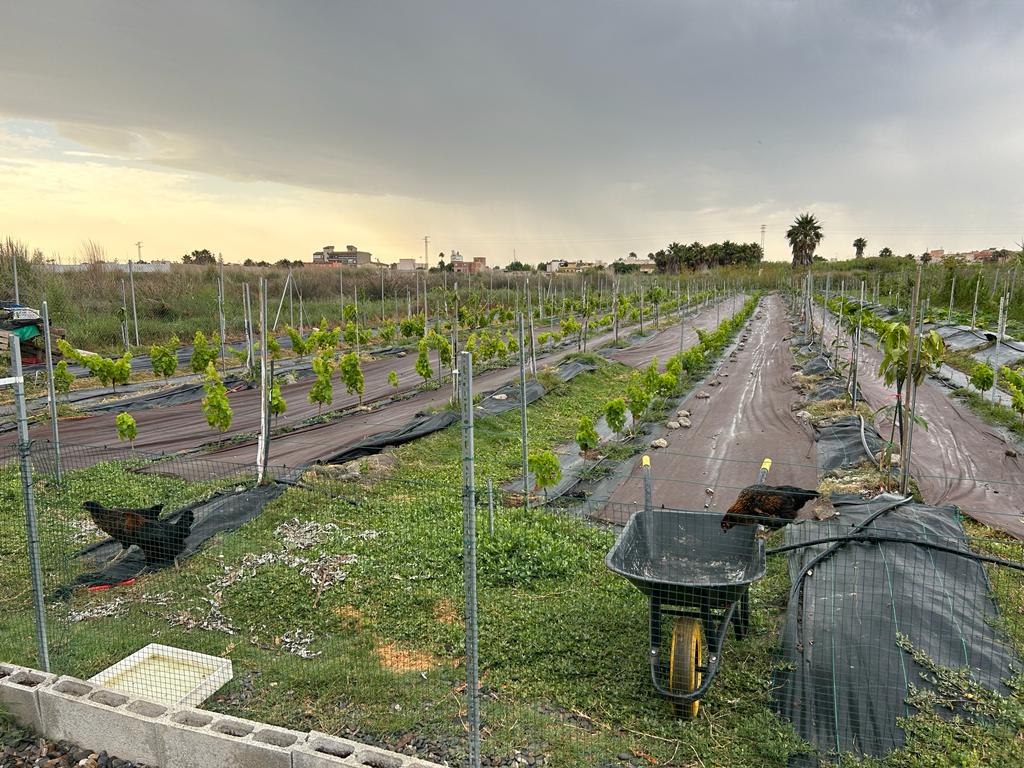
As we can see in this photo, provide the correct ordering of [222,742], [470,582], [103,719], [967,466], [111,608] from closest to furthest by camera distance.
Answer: [470,582], [222,742], [103,719], [111,608], [967,466]

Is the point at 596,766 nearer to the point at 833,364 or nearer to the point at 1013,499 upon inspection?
the point at 1013,499

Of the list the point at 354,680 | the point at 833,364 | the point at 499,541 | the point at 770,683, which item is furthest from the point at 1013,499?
the point at 833,364

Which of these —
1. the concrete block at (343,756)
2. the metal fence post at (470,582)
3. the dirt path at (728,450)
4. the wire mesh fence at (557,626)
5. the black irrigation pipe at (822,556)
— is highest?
the metal fence post at (470,582)

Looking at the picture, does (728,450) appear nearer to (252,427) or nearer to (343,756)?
(252,427)

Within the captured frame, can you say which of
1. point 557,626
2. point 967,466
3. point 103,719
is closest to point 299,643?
point 103,719

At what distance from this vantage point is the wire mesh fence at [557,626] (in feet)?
14.8

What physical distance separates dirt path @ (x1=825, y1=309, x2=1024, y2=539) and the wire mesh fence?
1015 millimetres

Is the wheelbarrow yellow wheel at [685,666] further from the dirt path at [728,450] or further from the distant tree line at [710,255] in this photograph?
the distant tree line at [710,255]

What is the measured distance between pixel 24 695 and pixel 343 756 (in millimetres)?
2433

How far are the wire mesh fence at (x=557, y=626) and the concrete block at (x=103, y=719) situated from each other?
0.55 m

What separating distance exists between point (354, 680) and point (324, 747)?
4.12 feet

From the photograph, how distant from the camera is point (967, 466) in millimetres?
11055

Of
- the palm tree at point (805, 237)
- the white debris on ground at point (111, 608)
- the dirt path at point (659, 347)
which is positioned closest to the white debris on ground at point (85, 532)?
the white debris on ground at point (111, 608)

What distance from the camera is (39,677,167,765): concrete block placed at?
416 centimetres
